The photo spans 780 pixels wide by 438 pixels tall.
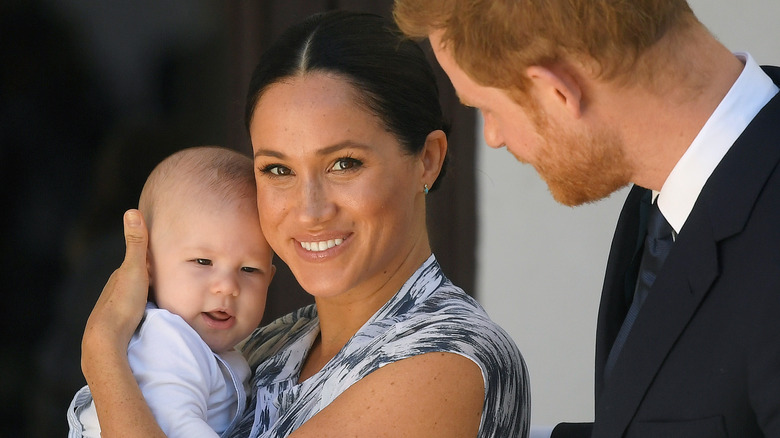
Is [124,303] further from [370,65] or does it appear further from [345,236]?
[370,65]

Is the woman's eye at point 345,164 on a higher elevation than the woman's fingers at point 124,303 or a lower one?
higher

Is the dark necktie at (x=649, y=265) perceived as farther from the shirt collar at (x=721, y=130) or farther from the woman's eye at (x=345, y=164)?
the woman's eye at (x=345, y=164)

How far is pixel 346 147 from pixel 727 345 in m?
0.92

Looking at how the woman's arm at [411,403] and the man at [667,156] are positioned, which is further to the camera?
the woman's arm at [411,403]

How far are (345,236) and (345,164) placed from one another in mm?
153

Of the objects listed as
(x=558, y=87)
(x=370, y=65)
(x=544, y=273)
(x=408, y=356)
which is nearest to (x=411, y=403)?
(x=408, y=356)

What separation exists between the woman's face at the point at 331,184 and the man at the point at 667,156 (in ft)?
1.41

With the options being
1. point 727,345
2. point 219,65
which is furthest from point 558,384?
point 727,345

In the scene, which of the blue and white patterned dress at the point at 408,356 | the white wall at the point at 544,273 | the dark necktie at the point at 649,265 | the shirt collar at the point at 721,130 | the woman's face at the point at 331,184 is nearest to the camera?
the shirt collar at the point at 721,130

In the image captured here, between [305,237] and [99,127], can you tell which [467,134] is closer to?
[99,127]

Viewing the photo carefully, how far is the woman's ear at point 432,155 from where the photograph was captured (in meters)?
2.15

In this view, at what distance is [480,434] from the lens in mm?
1773

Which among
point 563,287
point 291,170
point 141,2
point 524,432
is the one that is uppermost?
point 141,2

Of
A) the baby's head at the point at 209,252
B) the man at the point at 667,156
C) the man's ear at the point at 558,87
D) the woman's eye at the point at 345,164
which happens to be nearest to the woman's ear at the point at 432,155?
the woman's eye at the point at 345,164
